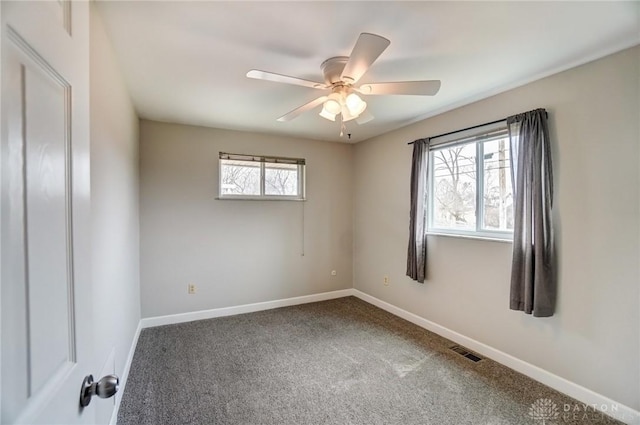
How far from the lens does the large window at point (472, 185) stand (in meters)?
2.77

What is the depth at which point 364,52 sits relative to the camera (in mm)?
1611

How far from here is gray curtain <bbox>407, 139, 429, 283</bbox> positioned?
3418mm

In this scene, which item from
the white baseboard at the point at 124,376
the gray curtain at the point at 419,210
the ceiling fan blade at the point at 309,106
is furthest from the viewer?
the gray curtain at the point at 419,210

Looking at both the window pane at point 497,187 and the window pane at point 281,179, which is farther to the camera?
the window pane at point 281,179

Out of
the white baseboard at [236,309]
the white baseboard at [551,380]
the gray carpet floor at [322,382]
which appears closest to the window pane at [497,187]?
the white baseboard at [551,380]

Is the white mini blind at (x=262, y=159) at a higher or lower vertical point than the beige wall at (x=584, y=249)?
higher

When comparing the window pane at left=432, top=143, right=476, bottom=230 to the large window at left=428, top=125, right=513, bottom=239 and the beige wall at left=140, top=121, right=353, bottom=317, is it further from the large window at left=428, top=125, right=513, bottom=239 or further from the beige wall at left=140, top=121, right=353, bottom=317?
the beige wall at left=140, top=121, right=353, bottom=317

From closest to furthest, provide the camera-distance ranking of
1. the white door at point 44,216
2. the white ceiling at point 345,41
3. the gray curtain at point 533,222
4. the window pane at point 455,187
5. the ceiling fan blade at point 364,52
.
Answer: the white door at point 44,216 → the ceiling fan blade at point 364,52 → the white ceiling at point 345,41 → the gray curtain at point 533,222 → the window pane at point 455,187

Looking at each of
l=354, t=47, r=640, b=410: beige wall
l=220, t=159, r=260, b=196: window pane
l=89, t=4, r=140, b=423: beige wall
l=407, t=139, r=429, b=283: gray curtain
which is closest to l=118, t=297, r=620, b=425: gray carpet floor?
l=354, t=47, r=640, b=410: beige wall

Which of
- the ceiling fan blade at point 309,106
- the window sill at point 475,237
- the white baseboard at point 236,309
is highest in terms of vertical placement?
the ceiling fan blade at point 309,106

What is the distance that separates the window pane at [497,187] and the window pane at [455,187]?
135 mm

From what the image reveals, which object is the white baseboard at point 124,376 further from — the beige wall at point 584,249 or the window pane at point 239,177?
the beige wall at point 584,249

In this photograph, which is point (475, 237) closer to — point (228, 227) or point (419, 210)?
point (419, 210)

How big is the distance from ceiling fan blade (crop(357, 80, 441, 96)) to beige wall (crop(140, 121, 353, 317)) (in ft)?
7.83
